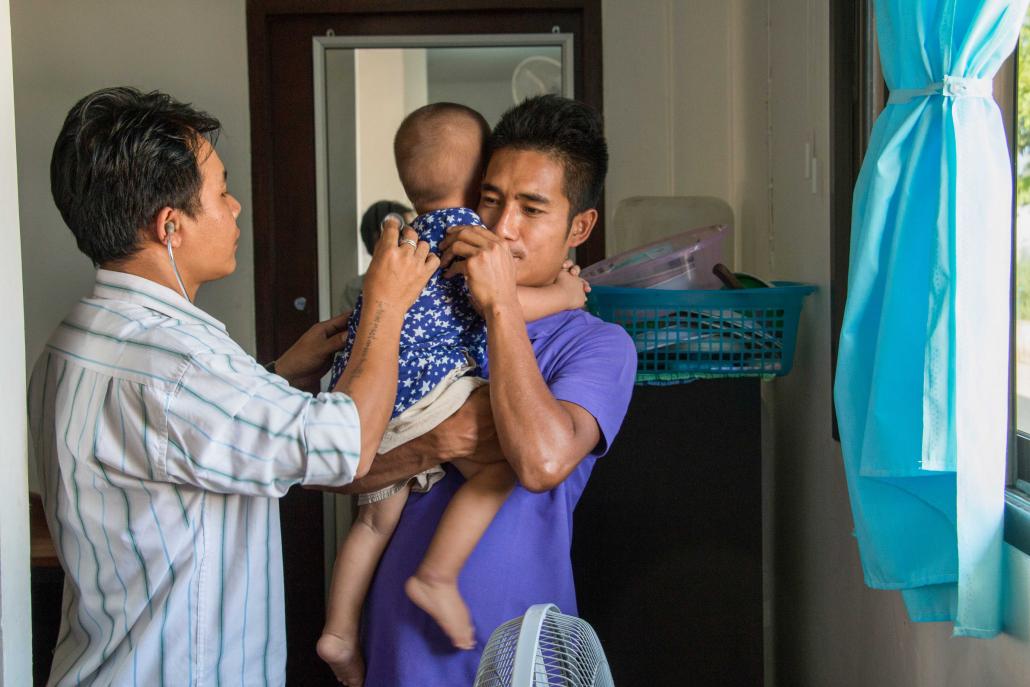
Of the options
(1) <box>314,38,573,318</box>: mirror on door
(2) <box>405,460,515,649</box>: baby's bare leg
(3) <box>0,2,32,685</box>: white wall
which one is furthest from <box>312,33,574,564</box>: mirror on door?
(3) <box>0,2,32,685</box>: white wall

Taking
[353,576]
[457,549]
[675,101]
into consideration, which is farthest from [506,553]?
[675,101]

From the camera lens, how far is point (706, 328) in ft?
7.10

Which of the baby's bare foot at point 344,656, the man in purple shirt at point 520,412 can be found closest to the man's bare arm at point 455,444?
the man in purple shirt at point 520,412

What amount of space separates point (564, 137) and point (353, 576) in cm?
80

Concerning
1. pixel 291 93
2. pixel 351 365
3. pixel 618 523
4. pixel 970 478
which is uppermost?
pixel 291 93

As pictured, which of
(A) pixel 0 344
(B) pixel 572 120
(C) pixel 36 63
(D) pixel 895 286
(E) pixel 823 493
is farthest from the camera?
(C) pixel 36 63

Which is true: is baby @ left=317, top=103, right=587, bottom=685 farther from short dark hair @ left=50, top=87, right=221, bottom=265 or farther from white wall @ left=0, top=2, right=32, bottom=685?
white wall @ left=0, top=2, right=32, bottom=685

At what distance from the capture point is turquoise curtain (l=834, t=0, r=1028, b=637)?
1.34m

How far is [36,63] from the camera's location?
3.34 m

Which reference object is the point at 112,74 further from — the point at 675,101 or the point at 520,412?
the point at 520,412

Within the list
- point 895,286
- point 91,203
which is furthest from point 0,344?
point 895,286

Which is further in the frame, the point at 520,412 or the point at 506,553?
the point at 506,553

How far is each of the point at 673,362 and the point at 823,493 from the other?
52cm

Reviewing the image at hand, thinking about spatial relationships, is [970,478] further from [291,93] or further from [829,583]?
[291,93]
